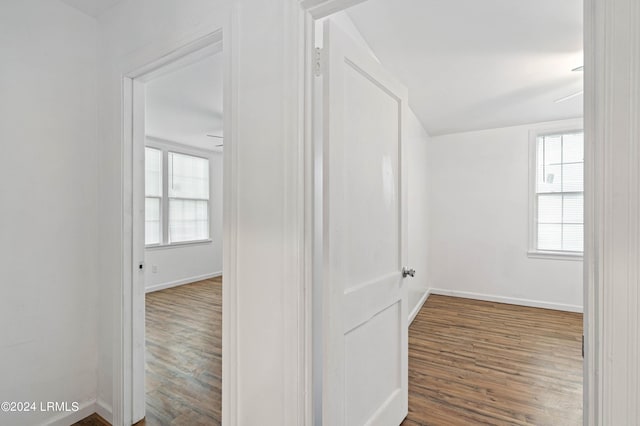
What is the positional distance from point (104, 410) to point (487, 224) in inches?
190

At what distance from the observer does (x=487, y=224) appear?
4.53m

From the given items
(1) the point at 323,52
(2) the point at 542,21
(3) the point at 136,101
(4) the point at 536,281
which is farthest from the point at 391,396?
(4) the point at 536,281

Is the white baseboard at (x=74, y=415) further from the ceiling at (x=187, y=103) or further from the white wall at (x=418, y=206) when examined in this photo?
the white wall at (x=418, y=206)

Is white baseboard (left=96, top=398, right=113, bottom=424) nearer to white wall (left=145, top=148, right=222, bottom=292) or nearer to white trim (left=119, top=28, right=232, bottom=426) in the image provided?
white trim (left=119, top=28, right=232, bottom=426)

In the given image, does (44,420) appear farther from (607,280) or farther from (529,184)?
(529,184)

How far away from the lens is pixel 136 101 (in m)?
1.85

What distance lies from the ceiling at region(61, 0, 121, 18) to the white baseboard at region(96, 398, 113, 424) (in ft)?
8.10

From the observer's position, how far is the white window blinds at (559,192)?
4004mm

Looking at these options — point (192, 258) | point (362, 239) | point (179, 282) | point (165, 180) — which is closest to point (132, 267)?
point (362, 239)

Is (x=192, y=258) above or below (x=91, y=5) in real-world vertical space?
below

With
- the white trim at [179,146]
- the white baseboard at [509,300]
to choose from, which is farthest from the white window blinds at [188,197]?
the white baseboard at [509,300]

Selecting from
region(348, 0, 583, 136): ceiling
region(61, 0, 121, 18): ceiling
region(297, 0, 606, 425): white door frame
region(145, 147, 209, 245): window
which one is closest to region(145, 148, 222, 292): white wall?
region(145, 147, 209, 245): window

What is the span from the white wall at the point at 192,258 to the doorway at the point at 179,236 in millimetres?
18

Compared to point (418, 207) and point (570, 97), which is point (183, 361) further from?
point (570, 97)
